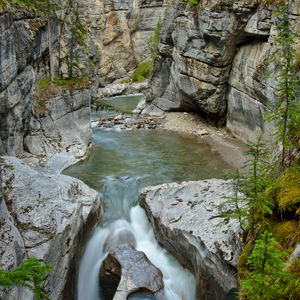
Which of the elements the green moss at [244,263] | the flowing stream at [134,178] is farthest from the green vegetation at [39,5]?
the green moss at [244,263]

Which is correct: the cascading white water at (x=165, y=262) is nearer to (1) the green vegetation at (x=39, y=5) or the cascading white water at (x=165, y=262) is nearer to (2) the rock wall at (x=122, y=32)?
(1) the green vegetation at (x=39, y=5)

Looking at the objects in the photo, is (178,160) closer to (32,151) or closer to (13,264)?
(32,151)

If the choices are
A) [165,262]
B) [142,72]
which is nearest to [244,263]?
[165,262]

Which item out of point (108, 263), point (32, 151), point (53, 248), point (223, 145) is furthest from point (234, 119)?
point (53, 248)

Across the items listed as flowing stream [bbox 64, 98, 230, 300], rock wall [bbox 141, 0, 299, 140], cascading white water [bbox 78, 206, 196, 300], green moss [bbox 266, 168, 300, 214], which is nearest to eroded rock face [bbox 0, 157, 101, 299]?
cascading white water [bbox 78, 206, 196, 300]

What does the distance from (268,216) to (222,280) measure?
119 inches

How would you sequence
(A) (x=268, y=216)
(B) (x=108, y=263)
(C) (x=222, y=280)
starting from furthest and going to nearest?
(B) (x=108, y=263) < (C) (x=222, y=280) < (A) (x=268, y=216)

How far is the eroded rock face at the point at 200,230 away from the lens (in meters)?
9.99

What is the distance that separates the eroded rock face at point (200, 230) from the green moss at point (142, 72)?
36.3 meters

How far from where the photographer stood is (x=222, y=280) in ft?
32.7

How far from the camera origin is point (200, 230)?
11375mm

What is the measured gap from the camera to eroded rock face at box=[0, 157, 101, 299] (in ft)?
30.2

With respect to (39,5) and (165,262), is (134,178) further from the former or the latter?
(39,5)

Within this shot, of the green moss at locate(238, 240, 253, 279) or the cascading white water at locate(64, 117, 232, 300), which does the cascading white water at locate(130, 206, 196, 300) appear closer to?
the cascading white water at locate(64, 117, 232, 300)
